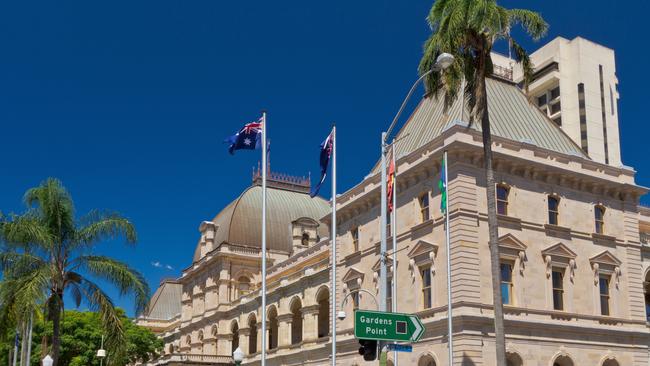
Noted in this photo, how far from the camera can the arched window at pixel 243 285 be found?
242 feet

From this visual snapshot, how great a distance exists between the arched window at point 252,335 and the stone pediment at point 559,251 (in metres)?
29.9

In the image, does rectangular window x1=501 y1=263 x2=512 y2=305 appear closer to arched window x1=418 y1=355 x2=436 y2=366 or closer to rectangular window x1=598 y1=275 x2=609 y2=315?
arched window x1=418 y1=355 x2=436 y2=366

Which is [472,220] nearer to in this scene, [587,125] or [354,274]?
[354,274]

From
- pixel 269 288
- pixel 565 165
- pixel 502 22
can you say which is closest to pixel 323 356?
pixel 269 288

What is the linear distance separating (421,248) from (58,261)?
17477mm

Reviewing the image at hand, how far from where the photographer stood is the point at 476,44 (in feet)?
103

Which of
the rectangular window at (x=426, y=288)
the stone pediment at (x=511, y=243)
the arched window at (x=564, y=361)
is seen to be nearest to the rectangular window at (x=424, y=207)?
the rectangular window at (x=426, y=288)

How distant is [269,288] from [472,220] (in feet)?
86.8

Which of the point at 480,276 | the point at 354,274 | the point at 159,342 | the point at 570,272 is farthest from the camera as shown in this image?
the point at 159,342

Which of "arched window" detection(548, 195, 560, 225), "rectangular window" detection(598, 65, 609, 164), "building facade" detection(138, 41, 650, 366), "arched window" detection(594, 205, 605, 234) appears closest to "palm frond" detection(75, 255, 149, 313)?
"building facade" detection(138, 41, 650, 366)

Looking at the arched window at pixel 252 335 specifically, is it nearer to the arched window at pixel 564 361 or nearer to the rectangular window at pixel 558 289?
the rectangular window at pixel 558 289

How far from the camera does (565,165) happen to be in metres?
42.1

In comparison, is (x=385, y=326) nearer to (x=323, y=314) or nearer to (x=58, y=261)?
(x=58, y=261)

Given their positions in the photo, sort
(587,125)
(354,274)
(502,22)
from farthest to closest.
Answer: (587,125) < (354,274) < (502,22)
